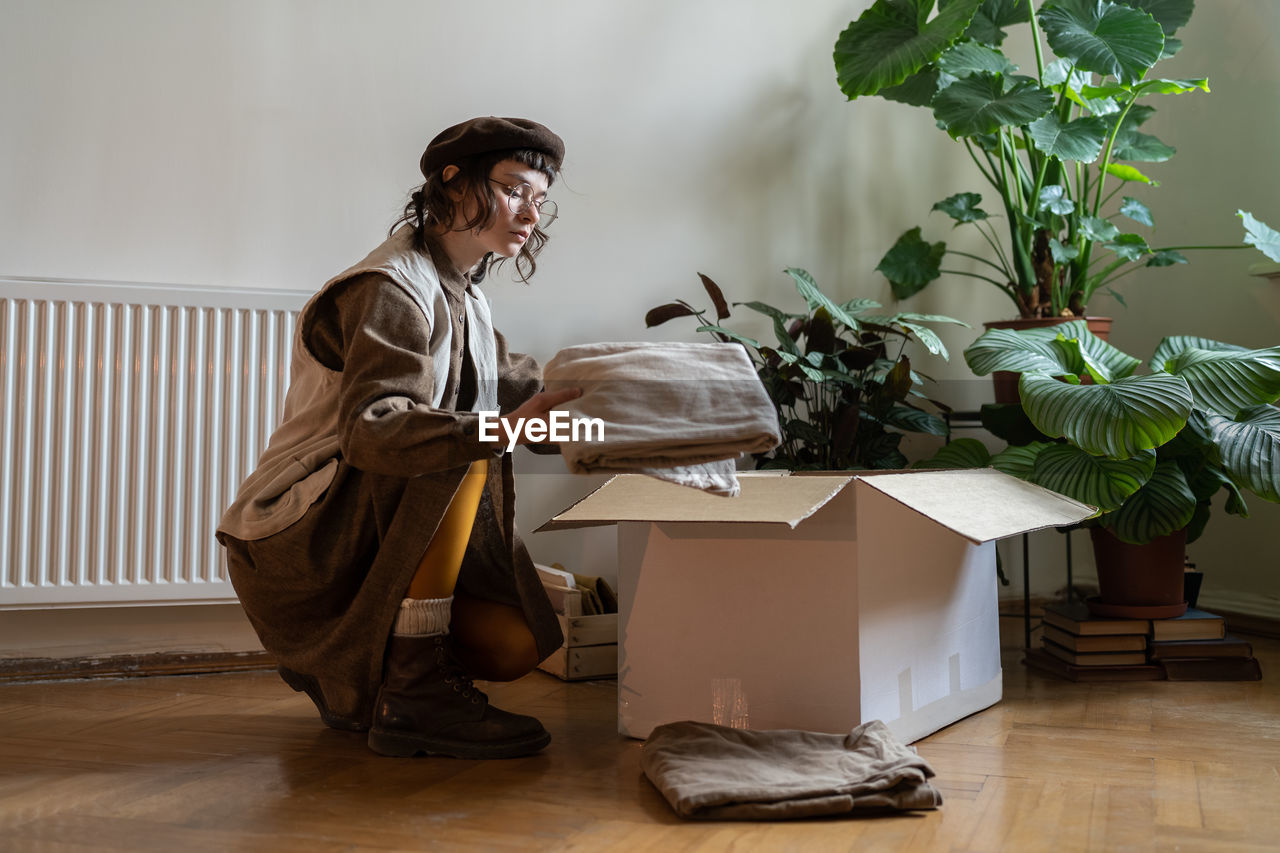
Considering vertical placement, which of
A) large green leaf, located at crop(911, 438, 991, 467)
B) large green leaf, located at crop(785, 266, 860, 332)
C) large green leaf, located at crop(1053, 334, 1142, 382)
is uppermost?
large green leaf, located at crop(785, 266, 860, 332)

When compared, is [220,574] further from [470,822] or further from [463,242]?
[470,822]

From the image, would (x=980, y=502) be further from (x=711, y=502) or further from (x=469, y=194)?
(x=469, y=194)

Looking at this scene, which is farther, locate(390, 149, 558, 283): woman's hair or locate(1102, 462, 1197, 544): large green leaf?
locate(1102, 462, 1197, 544): large green leaf

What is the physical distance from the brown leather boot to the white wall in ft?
3.24

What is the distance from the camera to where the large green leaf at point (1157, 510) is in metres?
1.84

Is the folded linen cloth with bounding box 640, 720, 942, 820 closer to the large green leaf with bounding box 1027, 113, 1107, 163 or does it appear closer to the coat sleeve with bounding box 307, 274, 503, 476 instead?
the coat sleeve with bounding box 307, 274, 503, 476

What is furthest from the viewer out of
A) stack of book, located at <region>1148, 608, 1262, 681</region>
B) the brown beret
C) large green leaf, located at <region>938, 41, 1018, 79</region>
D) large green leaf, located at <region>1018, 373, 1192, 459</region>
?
large green leaf, located at <region>938, 41, 1018, 79</region>

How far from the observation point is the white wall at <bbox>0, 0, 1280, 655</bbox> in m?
2.06

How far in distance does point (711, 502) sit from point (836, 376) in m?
0.91

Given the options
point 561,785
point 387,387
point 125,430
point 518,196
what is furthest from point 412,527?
point 125,430

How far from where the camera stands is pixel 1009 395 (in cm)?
238

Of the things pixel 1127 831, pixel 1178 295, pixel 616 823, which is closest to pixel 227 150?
pixel 616 823

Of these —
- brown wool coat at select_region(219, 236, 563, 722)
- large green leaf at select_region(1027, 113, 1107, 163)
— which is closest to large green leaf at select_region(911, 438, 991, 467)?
large green leaf at select_region(1027, 113, 1107, 163)

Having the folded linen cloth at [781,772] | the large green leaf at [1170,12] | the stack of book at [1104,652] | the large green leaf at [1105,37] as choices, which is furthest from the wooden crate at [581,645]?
the large green leaf at [1170,12]
